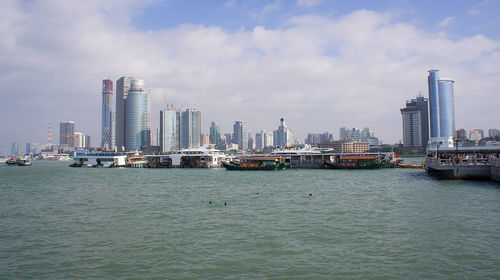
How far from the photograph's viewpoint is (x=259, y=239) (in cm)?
1459

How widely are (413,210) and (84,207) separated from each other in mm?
22486

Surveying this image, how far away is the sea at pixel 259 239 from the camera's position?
11.1 m

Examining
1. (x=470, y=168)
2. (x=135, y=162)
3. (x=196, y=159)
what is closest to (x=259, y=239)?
(x=470, y=168)

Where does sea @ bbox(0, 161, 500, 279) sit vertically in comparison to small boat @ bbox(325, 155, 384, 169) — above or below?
below

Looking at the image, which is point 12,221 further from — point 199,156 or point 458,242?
point 199,156

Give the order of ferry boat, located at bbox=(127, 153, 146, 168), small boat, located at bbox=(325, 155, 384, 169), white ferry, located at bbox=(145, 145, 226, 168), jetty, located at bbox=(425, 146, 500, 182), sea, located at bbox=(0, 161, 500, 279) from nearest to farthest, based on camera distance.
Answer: sea, located at bbox=(0, 161, 500, 279) < jetty, located at bbox=(425, 146, 500, 182) < small boat, located at bbox=(325, 155, 384, 169) < white ferry, located at bbox=(145, 145, 226, 168) < ferry boat, located at bbox=(127, 153, 146, 168)

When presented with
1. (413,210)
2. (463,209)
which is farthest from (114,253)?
(463,209)

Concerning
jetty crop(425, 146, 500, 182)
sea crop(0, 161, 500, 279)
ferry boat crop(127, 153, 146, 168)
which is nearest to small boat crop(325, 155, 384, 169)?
jetty crop(425, 146, 500, 182)

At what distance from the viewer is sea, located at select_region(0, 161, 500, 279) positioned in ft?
36.4

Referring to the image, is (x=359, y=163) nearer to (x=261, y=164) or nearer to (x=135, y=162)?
(x=261, y=164)

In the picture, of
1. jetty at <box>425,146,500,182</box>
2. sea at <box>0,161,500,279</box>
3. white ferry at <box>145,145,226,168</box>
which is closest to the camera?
sea at <box>0,161,500,279</box>

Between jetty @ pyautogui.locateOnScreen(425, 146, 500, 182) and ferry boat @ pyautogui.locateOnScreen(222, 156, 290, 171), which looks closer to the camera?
jetty @ pyautogui.locateOnScreen(425, 146, 500, 182)

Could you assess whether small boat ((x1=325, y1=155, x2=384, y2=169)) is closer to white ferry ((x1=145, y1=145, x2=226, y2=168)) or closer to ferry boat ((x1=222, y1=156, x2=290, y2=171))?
ferry boat ((x1=222, y1=156, x2=290, y2=171))

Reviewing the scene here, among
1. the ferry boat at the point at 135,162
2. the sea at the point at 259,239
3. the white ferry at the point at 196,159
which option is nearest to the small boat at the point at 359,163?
the white ferry at the point at 196,159
